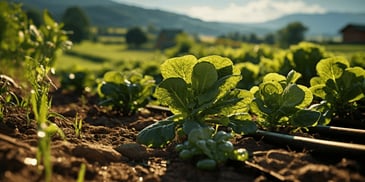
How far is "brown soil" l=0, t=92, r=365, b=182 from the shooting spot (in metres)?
1.75

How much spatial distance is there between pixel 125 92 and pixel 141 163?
1760 mm

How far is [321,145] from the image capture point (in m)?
2.12

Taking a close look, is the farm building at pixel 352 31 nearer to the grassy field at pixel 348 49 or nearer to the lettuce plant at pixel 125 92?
the grassy field at pixel 348 49

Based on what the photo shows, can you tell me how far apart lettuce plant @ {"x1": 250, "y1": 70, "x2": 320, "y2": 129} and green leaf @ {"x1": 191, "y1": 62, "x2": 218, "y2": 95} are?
35cm

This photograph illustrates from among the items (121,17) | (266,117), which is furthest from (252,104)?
(121,17)

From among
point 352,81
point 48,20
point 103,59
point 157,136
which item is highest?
point 48,20

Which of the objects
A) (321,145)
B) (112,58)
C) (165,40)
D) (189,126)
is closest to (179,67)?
(189,126)

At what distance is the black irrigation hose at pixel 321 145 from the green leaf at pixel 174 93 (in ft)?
1.73

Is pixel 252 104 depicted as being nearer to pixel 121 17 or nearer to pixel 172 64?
pixel 172 64

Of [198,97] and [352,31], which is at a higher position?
[352,31]

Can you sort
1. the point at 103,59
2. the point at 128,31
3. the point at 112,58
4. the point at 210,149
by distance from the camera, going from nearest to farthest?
the point at 210,149 → the point at 112,58 → the point at 103,59 → the point at 128,31

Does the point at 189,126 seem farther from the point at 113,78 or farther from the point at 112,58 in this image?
the point at 112,58

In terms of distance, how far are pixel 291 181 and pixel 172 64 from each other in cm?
103

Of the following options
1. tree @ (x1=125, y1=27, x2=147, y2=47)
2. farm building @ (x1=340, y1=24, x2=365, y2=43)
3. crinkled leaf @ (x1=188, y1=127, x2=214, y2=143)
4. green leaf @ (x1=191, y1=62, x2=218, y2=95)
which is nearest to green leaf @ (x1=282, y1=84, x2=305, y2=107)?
green leaf @ (x1=191, y1=62, x2=218, y2=95)
